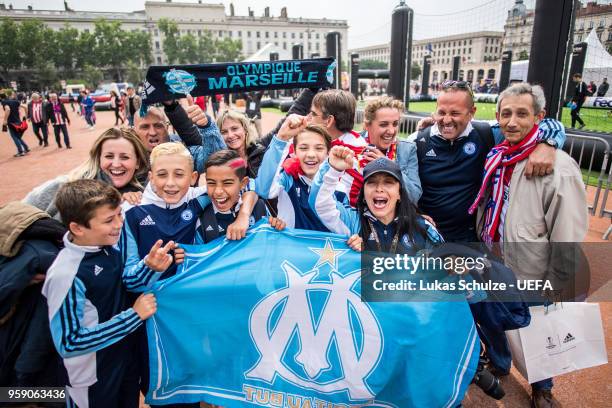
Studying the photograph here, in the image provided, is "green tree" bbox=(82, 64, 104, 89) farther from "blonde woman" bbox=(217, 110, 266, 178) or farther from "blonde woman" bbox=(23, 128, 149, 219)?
"blonde woman" bbox=(23, 128, 149, 219)

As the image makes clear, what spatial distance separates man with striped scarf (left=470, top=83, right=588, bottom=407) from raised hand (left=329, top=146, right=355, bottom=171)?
4.18 ft

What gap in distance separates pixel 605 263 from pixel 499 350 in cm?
377

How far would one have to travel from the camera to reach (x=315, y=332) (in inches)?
92.2

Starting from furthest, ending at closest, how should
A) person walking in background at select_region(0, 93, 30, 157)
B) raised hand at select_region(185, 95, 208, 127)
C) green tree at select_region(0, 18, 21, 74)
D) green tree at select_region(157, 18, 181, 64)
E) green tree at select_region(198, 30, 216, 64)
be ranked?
green tree at select_region(198, 30, 216, 64)
green tree at select_region(157, 18, 181, 64)
green tree at select_region(0, 18, 21, 74)
person walking in background at select_region(0, 93, 30, 157)
raised hand at select_region(185, 95, 208, 127)

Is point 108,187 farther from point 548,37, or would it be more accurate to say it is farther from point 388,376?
point 548,37

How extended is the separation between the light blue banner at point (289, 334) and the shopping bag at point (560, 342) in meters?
0.67

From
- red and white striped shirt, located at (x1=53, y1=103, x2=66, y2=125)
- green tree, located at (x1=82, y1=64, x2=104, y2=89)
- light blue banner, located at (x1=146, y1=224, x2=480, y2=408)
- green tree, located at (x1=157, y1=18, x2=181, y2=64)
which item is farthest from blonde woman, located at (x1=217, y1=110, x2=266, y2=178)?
green tree, located at (x1=157, y1=18, x2=181, y2=64)

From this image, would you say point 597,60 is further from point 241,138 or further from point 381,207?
point 381,207

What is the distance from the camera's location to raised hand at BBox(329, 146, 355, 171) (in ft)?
8.18

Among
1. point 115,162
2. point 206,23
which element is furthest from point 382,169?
point 206,23

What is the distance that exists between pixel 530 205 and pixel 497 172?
0.38m

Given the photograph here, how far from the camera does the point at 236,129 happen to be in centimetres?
377

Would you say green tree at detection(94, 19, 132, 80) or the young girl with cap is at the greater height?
green tree at detection(94, 19, 132, 80)

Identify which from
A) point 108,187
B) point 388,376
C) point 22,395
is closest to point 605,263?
point 388,376
